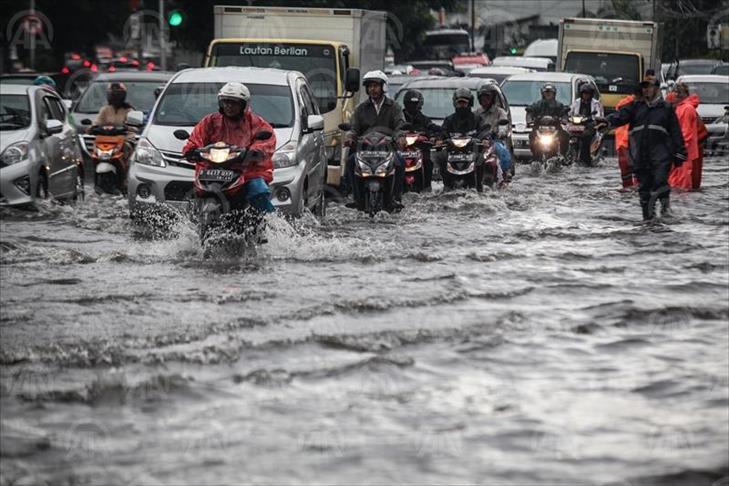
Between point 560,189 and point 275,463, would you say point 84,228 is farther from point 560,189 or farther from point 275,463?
point 275,463

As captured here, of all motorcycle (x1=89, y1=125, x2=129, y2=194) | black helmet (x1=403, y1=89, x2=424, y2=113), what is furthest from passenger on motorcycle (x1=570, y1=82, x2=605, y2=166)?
motorcycle (x1=89, y1=125, x2=129, y2=194)

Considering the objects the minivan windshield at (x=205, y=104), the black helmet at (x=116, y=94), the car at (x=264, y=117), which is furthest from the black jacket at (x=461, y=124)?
the black helmet at (x=116, y=94)

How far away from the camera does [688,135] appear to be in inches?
859

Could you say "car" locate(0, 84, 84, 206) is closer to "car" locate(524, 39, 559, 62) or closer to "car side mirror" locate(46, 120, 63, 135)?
"car side mirror" locate(46, 120, 63, 135)

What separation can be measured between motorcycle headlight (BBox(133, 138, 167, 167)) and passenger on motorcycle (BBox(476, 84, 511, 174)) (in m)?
6.07

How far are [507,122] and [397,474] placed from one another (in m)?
15.4

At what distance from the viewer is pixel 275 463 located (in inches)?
249

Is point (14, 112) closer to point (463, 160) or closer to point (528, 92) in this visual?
point (463, 160)

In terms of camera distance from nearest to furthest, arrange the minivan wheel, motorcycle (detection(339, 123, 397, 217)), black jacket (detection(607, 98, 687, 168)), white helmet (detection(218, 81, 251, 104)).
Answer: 1. white helmet (detection(218, 81, 251, 104))
2. black jacket (detection(607, 98, 687, 168))
3. motorcycle (detection(339, 123, 397, 217))
4. the minivan wheel

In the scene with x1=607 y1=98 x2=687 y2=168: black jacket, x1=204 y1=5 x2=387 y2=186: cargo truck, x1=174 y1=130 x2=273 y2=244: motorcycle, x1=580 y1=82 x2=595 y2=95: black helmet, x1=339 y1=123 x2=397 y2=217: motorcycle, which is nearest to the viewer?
A: x1=174 y1=130 x2=273 y2=244: motorcycle

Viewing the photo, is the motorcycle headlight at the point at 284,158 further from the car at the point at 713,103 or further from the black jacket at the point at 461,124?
the car at the point at 713,103

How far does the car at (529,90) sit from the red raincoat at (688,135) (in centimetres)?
622

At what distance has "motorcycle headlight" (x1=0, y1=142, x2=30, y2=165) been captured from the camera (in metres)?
17.0

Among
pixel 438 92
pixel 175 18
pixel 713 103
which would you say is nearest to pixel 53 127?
pixel 438 92
